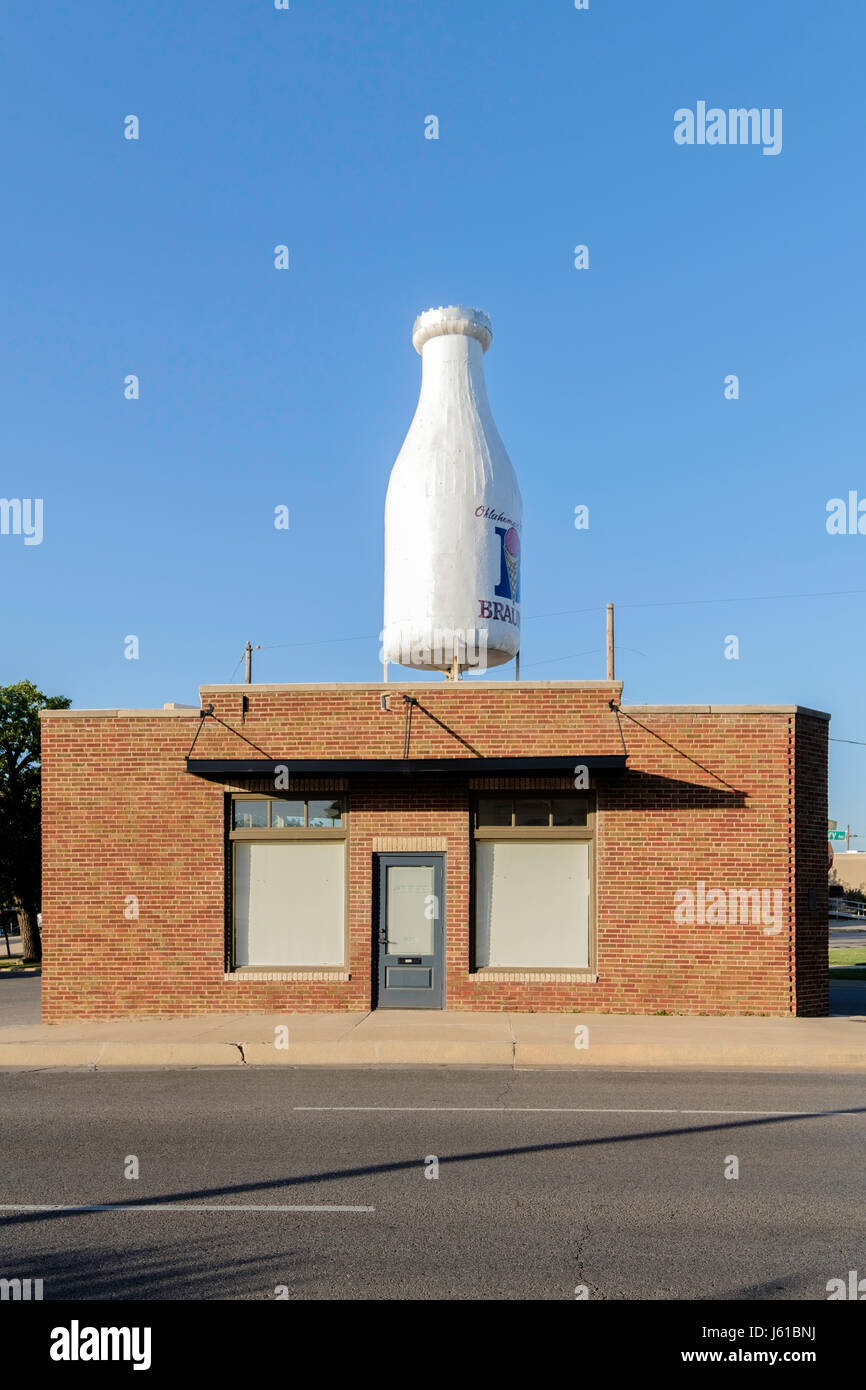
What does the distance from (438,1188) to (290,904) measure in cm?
987

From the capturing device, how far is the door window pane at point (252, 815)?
1769cm

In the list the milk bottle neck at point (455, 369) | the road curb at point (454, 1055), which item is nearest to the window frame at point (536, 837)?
the road curb at point (454, 1055)

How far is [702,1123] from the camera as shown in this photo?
33.1 ft

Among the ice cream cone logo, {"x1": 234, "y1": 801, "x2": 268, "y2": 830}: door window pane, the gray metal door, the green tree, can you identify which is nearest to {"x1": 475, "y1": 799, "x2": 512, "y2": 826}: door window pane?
the gray metal door

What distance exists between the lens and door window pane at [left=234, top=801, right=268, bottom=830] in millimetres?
17688

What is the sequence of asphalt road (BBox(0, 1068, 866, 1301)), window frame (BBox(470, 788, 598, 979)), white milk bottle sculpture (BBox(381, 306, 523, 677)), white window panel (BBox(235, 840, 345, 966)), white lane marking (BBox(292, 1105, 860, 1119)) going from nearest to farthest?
A: asphalt road (BBox(0, 1068, 866, 1301)), white lane marking (BBox(292, 1105, 860, 1119)), window frame (BBox(470, 788, 598, 979)), white window panel (BBox(235, 840, 345, 966)), white milk bottle sculpture (BBox(381, 306, 523, 677))

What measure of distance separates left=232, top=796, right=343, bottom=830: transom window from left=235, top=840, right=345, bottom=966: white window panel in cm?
29

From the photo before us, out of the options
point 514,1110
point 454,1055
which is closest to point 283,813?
point 454,1055

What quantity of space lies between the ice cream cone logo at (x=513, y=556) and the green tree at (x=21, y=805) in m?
24.8

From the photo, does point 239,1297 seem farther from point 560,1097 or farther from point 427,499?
point 427,499

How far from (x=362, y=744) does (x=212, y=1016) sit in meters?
4.85

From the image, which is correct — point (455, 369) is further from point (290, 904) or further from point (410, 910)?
point (290, 904)

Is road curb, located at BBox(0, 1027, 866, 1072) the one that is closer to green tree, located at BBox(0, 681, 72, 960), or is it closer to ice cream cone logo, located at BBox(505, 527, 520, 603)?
ice cream cone logo, located at BBox(505, 527, 520, 603)

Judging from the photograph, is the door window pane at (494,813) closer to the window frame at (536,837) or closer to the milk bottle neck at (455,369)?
the window frame at (536,837)
